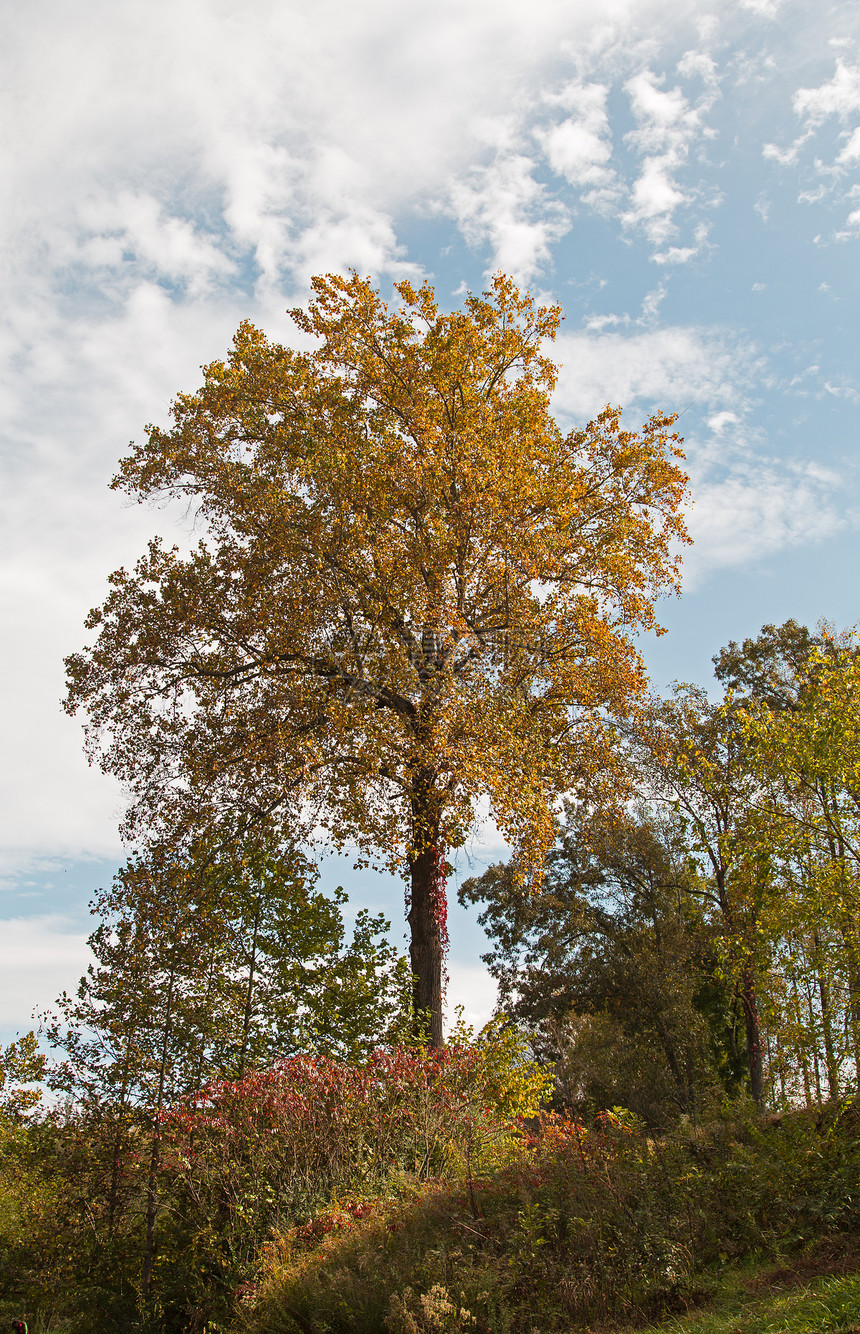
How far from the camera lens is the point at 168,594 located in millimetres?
14148

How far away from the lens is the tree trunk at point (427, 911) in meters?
13.1

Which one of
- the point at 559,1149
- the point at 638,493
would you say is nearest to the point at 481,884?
the point at 638,493

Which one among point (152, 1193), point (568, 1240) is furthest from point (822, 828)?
point (152, 1193)

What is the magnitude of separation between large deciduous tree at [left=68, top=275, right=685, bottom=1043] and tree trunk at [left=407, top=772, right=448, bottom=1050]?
0.14 ft

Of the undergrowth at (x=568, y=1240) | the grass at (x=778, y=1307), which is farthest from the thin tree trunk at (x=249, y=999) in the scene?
the grass at (x=778, y=1307)

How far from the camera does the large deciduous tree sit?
42.5ft

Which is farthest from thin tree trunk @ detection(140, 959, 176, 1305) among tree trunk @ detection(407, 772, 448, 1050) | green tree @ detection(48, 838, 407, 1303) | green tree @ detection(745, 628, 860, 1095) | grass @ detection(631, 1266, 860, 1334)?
green tree @ detection(745, 628, 860, 1095)

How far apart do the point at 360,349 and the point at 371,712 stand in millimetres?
6331

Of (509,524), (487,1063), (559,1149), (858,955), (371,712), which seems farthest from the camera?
(509,524)

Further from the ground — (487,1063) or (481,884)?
(481,884)

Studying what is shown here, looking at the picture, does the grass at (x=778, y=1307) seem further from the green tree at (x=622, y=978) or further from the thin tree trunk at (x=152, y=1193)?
the green tree at (x=622, y=978)

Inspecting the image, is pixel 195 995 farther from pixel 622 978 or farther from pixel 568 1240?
pixel 622 978

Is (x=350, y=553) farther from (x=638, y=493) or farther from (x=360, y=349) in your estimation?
(x=638, y=493)

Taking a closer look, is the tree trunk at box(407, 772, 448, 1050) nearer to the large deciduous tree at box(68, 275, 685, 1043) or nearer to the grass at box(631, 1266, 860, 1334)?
the large deciduous tree at box(68, 275, 685, 1043)
